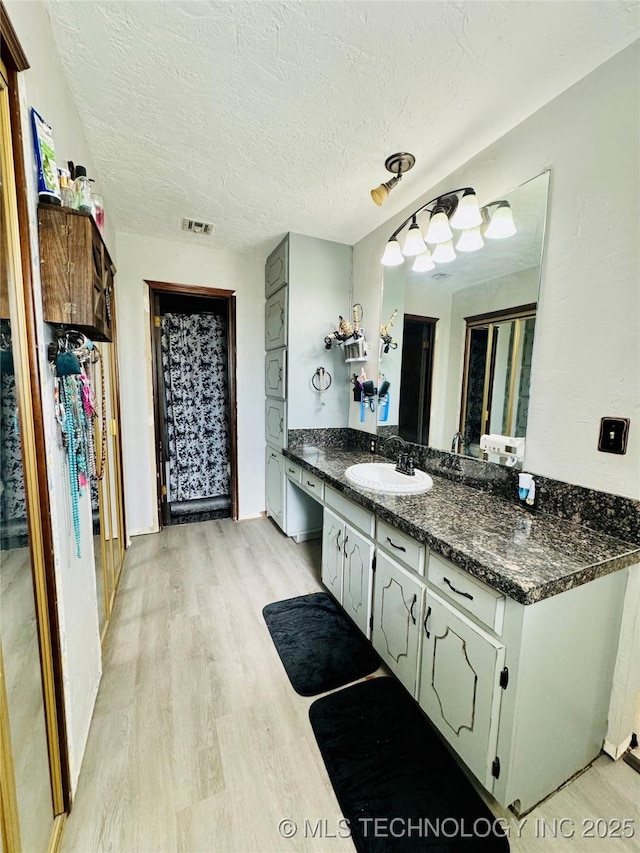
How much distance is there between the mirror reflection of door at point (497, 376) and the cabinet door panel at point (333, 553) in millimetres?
835

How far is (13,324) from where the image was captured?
866 mm

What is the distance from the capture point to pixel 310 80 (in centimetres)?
128

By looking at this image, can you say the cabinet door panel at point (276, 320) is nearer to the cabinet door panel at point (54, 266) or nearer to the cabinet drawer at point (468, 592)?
the cabinet door panel at point (54, 266)

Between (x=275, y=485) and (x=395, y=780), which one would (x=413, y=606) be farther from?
(x=275, y=485)

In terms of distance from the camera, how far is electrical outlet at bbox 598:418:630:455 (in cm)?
115

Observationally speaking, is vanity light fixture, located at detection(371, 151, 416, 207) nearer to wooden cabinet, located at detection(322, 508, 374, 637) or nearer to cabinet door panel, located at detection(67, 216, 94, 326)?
cabinet door panel, located at detection(67, 216, 94, 326)

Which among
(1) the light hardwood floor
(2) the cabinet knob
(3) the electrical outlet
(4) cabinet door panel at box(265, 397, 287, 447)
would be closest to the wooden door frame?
(4) cabinet door panel at box(265, 397, 287, 447)

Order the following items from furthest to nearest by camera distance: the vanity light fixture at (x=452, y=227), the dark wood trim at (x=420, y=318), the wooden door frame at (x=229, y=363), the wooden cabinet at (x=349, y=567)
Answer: the wooden door frame at (x=229, y=363) < the dark wood trim at (x=420, y=318) < the wooden cabinet at (x=349, y=567) < the vanity light fixture at (x=452, y=227)

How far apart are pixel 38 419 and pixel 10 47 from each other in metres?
0.87

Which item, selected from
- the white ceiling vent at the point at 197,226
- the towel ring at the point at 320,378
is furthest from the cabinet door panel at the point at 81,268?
the towel ring at the point at 320,378

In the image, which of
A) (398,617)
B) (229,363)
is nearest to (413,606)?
(398,617)

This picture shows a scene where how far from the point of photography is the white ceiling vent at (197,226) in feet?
7.95

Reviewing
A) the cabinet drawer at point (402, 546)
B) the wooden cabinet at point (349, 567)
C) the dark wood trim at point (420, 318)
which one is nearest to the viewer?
the cabinet drawer at point (402, 546)

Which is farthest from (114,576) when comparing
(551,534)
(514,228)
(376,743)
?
(514,228)
